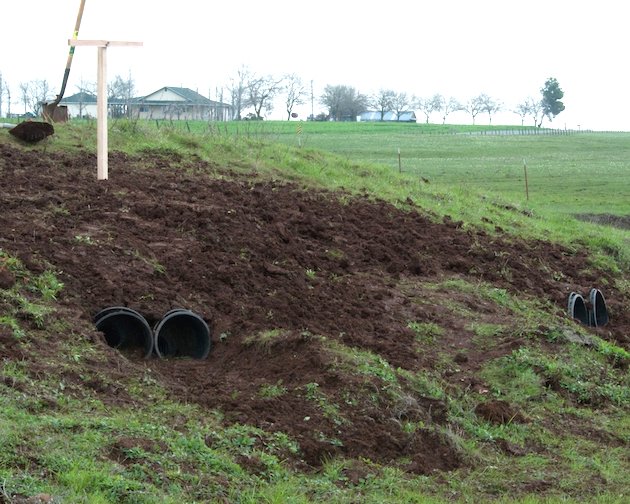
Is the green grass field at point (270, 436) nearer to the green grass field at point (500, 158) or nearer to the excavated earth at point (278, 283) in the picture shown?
the excavated earth at point (278, 283)

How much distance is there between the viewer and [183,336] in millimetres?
8875

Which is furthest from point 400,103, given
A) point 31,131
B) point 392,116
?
point 31,131

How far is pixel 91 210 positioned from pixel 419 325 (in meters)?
3.77

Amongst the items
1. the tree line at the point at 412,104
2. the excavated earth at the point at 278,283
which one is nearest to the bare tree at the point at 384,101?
the tree line at the point at 412,104

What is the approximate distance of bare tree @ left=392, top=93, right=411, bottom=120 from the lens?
129m

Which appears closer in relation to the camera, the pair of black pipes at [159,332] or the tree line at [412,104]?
the pair of black pipes at [159,332]

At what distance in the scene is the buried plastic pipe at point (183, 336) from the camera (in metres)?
8.61

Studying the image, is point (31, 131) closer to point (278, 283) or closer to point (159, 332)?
point (278, 283)

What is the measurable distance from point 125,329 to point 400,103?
123669mm

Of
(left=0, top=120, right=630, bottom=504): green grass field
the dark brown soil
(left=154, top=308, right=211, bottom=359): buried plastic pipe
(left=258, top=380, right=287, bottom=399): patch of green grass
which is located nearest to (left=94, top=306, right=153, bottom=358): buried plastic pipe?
(left=154, top=308, right=211, bottom=359): buried plastic pipe

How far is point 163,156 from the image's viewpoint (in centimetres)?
1530

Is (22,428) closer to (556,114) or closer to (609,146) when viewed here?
(609,146)

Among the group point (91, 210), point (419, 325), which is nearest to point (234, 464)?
point (419, 325)

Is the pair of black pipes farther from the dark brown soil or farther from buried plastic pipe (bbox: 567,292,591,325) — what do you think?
Answer: the dark brown soil
